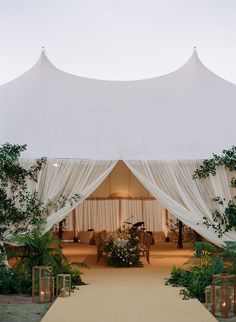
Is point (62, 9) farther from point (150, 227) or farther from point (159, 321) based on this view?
point (150, 227)

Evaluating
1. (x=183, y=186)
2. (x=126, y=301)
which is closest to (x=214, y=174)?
(x=183, y=186)

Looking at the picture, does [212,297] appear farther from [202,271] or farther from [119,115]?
[119,115]

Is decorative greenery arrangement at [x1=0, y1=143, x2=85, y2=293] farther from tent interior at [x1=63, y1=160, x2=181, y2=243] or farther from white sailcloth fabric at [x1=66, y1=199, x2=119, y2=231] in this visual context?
white sailcloth fabric at [x1=66, y1=199, x2=119, y2=231]

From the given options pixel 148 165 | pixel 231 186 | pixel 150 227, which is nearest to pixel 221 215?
pixel 231 186

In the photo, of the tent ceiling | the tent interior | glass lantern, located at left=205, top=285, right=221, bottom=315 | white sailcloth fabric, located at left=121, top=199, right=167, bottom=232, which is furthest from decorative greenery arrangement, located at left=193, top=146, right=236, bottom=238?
white sailcloth fabric, located at left=121, top=199, right=167, bottom=232

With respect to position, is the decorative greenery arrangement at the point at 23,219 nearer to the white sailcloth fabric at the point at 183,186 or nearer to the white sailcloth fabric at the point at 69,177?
the white sailcloth fabric at the point at 69,177

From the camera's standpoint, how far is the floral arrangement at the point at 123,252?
10148 millimetres

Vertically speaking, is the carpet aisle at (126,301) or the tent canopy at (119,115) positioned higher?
the tent canopy at (119,115)

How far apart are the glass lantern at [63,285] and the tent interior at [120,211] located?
904 centimetres

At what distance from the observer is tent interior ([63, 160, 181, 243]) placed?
16344mm

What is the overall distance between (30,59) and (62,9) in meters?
5.16

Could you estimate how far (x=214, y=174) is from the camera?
28.2 ft

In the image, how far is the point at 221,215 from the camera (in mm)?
8383

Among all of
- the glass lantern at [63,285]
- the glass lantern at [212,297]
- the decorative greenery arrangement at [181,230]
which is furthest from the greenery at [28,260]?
the decorative greenery arrangement at [181,230]
